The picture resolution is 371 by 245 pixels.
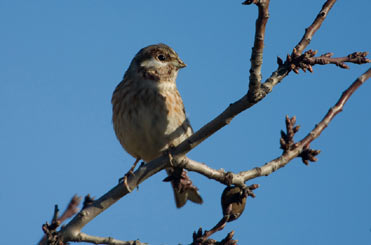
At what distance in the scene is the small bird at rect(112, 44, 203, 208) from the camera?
20.6 ft

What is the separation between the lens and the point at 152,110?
6367 mm

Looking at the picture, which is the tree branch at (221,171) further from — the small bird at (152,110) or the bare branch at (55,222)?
the small bird at (152,110)

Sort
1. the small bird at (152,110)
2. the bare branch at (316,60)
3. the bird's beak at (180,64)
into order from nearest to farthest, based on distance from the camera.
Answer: the bare branch at (316,60) → the small bird at (152,110) → the bird's beak at (180,64)

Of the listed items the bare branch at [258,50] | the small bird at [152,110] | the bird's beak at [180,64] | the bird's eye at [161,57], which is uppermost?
the bird's eye at [161,57]

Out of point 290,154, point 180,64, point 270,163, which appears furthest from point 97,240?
point 180,64

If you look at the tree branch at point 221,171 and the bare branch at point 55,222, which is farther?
the bare branch at point 55,222

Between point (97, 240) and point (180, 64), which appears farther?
point (180, 64)

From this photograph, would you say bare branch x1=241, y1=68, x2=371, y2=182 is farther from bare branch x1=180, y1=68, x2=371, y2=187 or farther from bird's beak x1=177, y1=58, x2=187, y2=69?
bird's beak x1=177, y1=58, x2=187, y2=69

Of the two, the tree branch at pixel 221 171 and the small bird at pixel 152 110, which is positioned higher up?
the small bird at pixel 152 110

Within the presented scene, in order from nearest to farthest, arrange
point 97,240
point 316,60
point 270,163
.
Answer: point 316,60, point 97,240, point 270,163

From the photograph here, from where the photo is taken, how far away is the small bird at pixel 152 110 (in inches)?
247

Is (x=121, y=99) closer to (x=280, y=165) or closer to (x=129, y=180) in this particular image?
(x=129, y=180)

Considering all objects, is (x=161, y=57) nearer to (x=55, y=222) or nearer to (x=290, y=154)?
(x=290, y=154)

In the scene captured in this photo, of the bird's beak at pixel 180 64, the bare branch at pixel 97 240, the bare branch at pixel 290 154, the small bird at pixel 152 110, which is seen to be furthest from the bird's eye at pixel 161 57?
the bare branch at pixel 97 240
